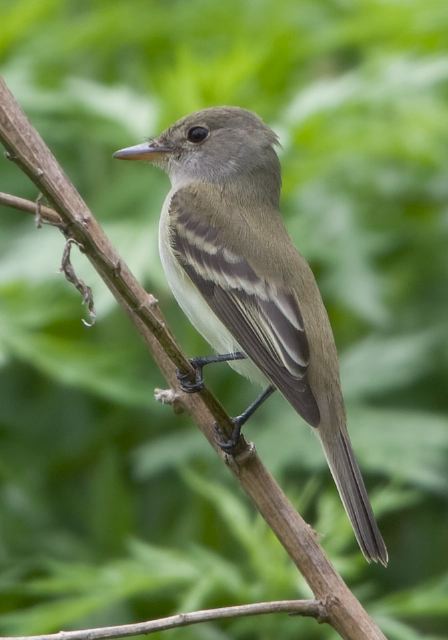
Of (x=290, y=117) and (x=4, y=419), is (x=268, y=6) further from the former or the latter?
(x=4, y=419)

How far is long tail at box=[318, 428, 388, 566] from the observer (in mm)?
3029

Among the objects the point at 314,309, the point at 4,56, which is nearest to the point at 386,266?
the point at 4,56

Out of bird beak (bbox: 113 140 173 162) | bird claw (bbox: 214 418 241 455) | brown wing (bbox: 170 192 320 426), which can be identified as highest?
bird beak (bbox: 113 140 173 162)

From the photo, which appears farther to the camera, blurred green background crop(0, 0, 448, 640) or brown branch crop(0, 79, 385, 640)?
blurred green background crop(0, 0, 448, 640)

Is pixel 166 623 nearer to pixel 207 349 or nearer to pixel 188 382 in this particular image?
pixel 188 382

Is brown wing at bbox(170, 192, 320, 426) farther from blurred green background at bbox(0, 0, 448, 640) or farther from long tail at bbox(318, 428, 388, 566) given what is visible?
blurred green background at bbox(0, 0, 448, 640)

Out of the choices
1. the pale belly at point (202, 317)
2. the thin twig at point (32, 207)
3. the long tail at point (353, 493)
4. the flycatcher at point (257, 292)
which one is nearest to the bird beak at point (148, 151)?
the flycatcher at point (257, 292)

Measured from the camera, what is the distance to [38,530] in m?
4.80

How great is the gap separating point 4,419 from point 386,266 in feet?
6.87

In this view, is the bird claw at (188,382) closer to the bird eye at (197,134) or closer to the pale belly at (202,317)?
the pale belly at (202,317)

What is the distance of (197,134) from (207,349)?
37.3 inches

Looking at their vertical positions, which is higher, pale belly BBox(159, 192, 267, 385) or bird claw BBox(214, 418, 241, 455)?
pale belly BBox(159, 192, 267, 385)

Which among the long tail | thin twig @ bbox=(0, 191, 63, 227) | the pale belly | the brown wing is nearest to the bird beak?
the brown wing

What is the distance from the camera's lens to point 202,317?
3.69 m
